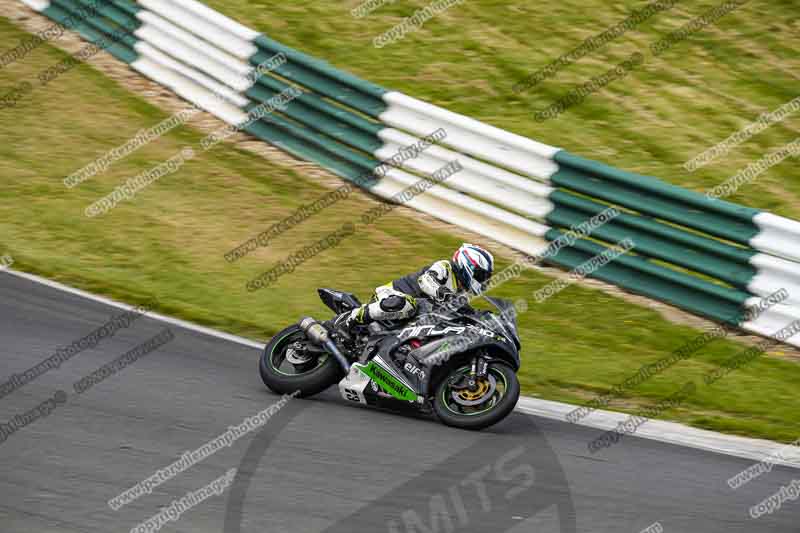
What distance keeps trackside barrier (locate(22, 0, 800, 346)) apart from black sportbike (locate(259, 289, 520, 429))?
3.31m

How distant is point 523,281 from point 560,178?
1.20 metres

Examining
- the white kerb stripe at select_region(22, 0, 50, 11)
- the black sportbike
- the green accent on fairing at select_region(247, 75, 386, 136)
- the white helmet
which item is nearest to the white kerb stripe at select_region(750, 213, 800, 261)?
the black sportbike

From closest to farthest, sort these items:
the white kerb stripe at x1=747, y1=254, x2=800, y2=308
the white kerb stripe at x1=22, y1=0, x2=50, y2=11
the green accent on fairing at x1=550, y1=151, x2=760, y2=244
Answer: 1. the white kerb stripe at x1=747, y1=254, x2=800, y2=308
2. the green accent on fairing at x1=550, y1=151, x2=760, y2=244
3. the white kerb stripe at x1=22, y1=0, x2=50, y2=11

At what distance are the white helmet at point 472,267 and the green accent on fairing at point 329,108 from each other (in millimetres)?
5508

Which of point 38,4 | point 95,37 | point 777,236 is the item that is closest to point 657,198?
point 777,236

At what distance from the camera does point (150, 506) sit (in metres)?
6.81

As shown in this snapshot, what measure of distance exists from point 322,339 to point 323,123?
247 inches

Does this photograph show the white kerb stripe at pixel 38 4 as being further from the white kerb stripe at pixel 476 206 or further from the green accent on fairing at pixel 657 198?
the green accent on fairing at pixel 657 198

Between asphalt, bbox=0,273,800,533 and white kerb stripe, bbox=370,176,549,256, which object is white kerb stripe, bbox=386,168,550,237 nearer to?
white kerb stripe, bbox=370,176,549,256

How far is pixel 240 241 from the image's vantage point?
13.2m

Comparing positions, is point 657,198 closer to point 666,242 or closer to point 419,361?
point 666,242

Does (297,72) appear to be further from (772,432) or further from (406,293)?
(772,432)

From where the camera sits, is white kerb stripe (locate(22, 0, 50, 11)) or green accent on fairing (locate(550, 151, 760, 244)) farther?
white kerb stripe (locate(22, 0, 50, 11))

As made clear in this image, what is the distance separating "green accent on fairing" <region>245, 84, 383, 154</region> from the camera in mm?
14359
